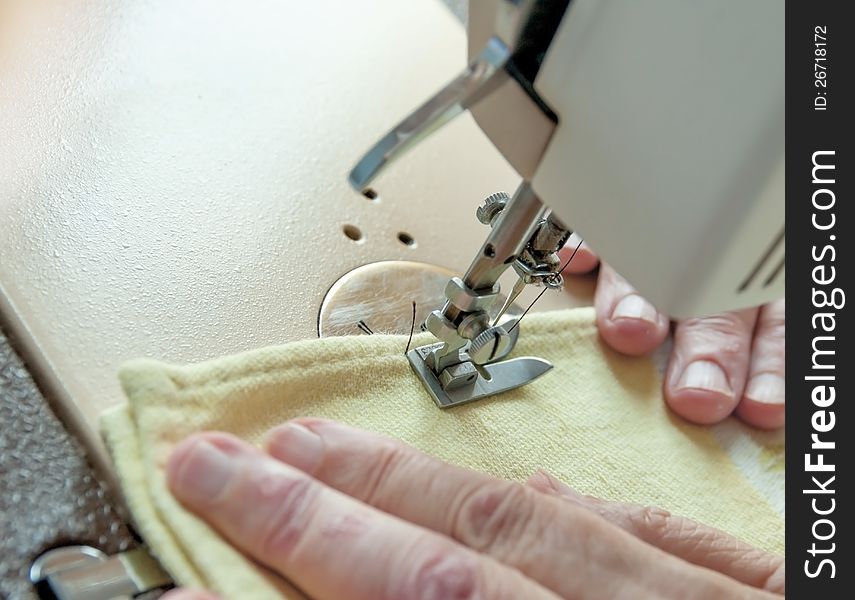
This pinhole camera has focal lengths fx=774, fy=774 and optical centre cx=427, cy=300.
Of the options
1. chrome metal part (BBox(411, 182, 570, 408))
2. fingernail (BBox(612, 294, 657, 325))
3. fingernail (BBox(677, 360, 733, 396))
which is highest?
chrome metal part (BBox(411, 182, 570, 408))

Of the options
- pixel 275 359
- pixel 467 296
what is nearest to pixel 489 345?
pixel 467 296

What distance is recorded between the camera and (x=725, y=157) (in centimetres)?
35

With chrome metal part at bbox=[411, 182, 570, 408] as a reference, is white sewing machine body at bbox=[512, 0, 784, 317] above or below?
above

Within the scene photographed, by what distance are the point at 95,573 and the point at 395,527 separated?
0.50 ft

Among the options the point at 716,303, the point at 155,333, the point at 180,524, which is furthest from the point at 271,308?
the point at 716,303

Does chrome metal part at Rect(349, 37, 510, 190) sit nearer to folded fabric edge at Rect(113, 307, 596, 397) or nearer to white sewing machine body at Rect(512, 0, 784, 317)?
white sewing machine body at Rect(512, 0, 784, 317)

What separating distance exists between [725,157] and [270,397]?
1.00ft

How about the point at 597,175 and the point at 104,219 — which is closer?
the point at 597,175

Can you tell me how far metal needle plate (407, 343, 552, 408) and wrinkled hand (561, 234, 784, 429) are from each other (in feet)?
0.33

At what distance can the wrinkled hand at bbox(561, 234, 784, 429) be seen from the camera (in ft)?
2.22

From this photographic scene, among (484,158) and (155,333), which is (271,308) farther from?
(484,158)

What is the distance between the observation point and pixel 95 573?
391 mm

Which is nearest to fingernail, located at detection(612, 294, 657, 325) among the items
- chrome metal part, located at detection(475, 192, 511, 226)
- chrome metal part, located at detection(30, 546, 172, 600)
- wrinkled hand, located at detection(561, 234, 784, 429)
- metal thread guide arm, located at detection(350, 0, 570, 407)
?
wrinkled hand, located at detection(561, 234, 784, 429)

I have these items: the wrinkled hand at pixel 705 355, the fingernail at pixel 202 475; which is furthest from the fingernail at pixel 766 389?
the fingernail at pixel 202 475
